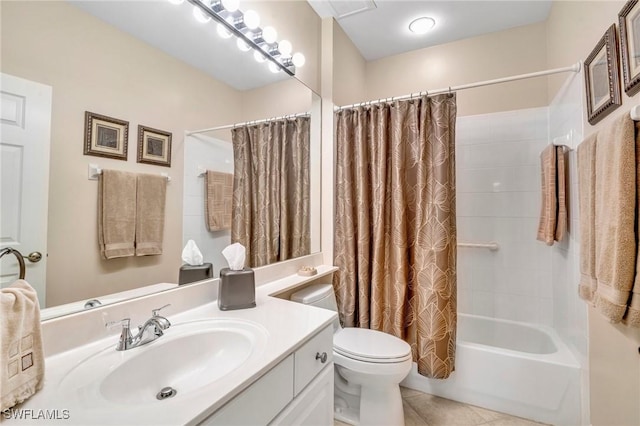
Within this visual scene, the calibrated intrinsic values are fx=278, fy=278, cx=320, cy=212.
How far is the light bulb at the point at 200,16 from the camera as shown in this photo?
4.00ft

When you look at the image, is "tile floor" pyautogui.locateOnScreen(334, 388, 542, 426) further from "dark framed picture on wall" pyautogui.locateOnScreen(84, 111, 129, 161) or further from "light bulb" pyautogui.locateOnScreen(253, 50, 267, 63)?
"light bulb" pyautogui.locateOnScreen(253, 50, 267, 63)

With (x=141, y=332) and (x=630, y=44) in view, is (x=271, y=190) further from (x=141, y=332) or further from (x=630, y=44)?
(x=630, y=44)

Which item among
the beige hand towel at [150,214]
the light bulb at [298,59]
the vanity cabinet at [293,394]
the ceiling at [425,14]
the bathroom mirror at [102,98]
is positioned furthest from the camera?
the ceiling at [425,14]

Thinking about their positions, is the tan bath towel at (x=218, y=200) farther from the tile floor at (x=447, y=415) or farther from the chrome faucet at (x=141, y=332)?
the tile floor at (x=447, y=415)

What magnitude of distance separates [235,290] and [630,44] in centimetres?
177

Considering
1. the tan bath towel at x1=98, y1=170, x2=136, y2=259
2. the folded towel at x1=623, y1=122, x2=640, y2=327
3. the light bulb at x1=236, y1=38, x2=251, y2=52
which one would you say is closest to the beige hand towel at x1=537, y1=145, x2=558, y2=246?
the folded towel at x1=623, y1=122, x2=640, y2=327

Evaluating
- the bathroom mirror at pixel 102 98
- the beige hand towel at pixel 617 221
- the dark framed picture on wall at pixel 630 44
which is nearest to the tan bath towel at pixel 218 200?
the bathroom mirror at pixel 102 98

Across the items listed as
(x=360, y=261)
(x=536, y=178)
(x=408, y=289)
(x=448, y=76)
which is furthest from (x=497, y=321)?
(x=448, y=76)

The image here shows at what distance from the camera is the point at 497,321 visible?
2.21 meters

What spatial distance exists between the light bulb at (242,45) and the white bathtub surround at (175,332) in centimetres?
119

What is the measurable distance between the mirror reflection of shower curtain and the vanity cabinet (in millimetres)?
651

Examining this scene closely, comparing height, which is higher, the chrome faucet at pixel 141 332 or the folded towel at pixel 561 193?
the folded towel at pixel 561 193

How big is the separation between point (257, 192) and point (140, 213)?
66cm

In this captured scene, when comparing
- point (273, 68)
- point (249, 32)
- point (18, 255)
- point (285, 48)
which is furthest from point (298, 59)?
point (18, 255)
